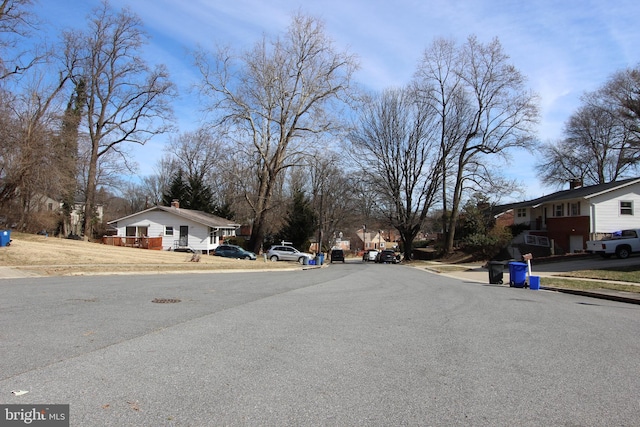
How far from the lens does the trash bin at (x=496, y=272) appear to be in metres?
21.6

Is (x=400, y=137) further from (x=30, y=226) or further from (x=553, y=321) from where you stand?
(x=553, y=321)

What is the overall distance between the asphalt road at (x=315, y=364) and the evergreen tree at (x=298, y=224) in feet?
166

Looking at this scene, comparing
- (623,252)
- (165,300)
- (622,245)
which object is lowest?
(165,300)

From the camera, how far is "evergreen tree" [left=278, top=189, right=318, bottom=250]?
6231 centimetres

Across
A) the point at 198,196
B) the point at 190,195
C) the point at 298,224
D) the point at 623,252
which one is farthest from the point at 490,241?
the point at 190,195

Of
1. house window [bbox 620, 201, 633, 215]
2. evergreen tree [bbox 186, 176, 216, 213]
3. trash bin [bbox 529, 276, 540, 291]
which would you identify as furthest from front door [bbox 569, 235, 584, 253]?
evergreen tree [bbox 186, 176, 216, 213]

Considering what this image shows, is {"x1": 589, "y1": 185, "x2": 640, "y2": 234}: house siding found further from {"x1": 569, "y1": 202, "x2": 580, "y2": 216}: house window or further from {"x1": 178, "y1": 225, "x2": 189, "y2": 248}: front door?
{"x1": 178, "y1": 225, "x2": 189, "y2": 248}: front door

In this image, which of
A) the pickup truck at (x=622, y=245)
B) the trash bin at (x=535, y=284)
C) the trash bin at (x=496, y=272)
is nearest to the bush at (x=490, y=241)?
the pickup truck at (x=622, y=245)

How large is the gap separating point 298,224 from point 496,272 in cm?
4209

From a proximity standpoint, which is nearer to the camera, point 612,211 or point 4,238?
point 4,238

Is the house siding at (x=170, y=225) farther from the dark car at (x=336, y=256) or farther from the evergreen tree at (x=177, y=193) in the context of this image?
the dark car at (x=336, y=256)

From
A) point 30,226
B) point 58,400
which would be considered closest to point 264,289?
point 58,400

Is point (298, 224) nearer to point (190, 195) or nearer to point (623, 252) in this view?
point (190, 195)

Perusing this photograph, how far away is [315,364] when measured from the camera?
628 cm
